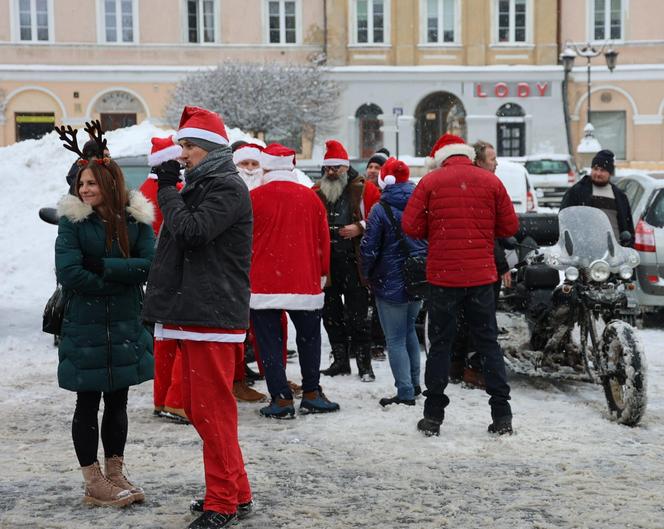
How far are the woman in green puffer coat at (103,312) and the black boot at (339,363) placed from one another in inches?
138

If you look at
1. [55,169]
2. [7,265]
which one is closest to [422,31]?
[55,169]

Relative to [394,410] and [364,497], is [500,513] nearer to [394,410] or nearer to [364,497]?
[364,497]

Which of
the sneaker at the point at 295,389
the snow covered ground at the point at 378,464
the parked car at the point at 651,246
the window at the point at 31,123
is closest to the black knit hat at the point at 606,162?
the parked car at the point at 651,246

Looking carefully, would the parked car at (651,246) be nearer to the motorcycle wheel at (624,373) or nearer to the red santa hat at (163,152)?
the motorcycle wheel at (624,373)

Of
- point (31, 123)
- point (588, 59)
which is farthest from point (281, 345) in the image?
point (31, 123)

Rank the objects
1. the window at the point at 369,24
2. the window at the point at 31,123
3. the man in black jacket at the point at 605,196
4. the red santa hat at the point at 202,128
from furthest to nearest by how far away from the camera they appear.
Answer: the window at the point at 369,24, the window at the point at 31,123, the man in black jacket at the point at 605,196, the red santa hat at the point at 202,128

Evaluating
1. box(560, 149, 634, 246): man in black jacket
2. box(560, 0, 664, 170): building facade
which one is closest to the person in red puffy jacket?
box(560, 149, 634, 246): man in black jacket

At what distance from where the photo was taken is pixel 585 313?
23.6 feet

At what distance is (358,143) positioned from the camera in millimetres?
40906

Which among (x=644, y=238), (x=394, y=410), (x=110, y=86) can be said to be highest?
(x=110, y=86)

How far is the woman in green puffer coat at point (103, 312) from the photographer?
493cm

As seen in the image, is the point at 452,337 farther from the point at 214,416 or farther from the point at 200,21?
the point at 200,21

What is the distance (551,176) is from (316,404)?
1017 inches

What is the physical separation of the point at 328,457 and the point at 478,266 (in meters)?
1.45
